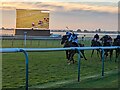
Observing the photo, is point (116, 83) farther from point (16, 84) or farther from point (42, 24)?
point (42, 24)

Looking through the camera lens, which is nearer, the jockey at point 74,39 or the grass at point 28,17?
the jockey at point 74,39

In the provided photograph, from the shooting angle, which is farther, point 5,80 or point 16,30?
point 16,30

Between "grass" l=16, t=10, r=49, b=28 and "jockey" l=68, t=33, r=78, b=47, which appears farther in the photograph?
"grass" l=16, t=10, r=49, b=28

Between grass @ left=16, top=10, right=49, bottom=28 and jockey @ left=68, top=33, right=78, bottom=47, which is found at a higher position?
grass @ left=16, top=10, right=49, bottom=28

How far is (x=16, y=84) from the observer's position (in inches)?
A: 447

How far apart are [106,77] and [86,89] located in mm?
3089

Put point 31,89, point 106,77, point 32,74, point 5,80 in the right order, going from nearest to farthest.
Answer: point 31,89 → point 5,80 → point 106,77 → point 32,74

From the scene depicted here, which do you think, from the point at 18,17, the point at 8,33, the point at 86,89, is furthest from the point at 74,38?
the point at 8,33

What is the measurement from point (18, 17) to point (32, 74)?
159ft

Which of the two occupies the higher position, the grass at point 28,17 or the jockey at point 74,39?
the grass at point 28,17

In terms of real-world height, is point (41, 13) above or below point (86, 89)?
above

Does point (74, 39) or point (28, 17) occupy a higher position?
point (28, 17)

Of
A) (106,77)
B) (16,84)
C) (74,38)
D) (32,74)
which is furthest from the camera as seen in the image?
(74,38)

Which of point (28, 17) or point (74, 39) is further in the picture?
point (28, 17)
